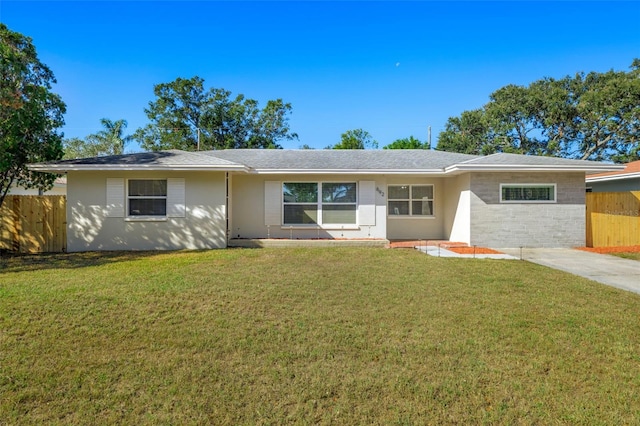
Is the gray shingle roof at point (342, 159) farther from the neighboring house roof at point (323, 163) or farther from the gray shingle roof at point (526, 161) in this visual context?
the gray shingle roof at point (526, 161)

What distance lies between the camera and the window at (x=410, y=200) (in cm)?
1354

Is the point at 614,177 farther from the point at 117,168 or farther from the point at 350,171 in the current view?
the point at 117,168

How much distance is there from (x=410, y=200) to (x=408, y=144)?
71.3 feet

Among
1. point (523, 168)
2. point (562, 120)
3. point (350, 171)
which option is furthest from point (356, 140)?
point (523, 168)

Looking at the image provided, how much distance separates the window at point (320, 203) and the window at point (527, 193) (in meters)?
→ 5.23

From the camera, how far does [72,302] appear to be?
507 centimetres

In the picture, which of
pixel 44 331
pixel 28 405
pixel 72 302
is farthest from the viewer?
pixel 72 302

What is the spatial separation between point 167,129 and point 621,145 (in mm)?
39449

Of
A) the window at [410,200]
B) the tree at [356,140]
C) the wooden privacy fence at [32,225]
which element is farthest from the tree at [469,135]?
the wooden privacy fence at [32,225]

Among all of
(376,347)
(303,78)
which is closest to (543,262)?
(376,347)

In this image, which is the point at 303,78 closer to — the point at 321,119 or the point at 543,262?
the point at 321,119

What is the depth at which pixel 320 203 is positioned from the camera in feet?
41.1

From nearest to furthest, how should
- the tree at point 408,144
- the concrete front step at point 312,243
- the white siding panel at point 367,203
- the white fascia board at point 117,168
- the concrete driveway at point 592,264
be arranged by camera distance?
the concrete driveway at point 592,264 < the white fascia board at point 117,168 < the concrete front step at point 312,243 < the white siding panel at point 367,203 < the tree at point 408,144

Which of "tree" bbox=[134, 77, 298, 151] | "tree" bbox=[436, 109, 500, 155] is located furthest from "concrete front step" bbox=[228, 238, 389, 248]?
"tree" bbox=[436, 109, 500, 155]
